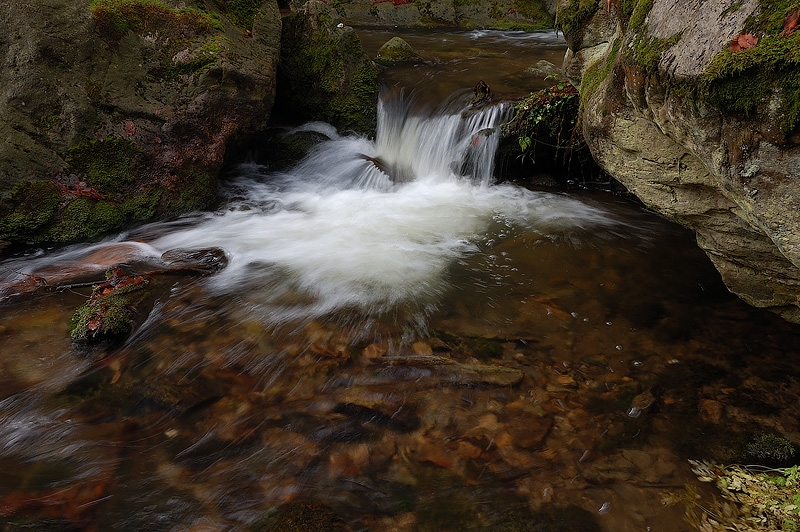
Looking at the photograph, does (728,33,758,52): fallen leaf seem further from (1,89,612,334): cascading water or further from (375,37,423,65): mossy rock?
(375,37,423,65): mossy rock

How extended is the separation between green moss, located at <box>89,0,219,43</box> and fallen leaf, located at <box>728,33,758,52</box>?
23.1ft

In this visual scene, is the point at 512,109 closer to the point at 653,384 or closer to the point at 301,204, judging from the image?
the point at 301,204

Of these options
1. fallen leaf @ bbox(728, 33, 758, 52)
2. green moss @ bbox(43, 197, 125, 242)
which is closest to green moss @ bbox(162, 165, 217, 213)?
green moss @ bbox(43, 197, 125, 242)

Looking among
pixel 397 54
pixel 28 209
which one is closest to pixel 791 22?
pixel 28 209

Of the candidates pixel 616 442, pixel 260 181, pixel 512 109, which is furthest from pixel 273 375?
pixel 512 109

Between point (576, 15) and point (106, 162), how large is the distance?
20.8 ft

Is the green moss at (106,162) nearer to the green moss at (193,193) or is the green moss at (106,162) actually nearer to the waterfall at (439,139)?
the green moss at (193,193)

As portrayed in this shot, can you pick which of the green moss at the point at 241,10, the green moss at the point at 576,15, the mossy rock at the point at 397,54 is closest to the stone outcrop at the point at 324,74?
the green moss at the point at 241,10

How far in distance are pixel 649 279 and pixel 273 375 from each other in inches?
159

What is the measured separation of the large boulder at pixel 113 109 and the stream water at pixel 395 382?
603 millimetres

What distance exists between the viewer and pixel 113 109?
265 inches

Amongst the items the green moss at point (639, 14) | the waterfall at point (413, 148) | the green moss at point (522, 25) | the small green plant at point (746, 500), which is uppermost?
the green moss at point (522, 25)

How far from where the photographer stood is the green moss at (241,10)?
830cm

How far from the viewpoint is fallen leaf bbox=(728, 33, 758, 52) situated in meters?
2.52
